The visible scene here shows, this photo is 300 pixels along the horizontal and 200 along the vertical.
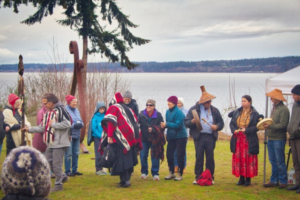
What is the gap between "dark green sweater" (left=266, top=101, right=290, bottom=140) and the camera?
7641 mm

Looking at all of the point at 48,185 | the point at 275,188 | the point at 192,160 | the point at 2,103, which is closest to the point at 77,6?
the point at 2,103

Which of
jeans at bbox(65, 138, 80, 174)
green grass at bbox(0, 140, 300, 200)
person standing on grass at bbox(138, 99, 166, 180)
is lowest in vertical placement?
green grass at bbox(0, 140, 300, 200)

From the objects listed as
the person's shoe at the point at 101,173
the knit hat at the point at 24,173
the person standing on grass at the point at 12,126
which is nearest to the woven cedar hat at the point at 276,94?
the person's shoe at the point at 101,173

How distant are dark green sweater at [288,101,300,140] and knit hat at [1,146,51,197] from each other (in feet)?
19.0

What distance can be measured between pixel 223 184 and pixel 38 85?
1135cm

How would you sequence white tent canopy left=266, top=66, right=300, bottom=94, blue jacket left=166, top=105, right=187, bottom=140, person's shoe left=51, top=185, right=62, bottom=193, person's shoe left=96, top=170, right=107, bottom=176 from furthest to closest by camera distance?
person's shoe left=96, top=170, right=107, bottom=176
blue jacket left=166, top=105, right=187, bottom=140
white tent canopy left=266, top=66, right=300, bottom=94
person's shoe left=51, top=185, right=62, bottom=193

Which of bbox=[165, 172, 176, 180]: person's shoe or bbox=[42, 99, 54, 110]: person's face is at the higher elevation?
bbox=[42, 99, 54, 110]: person's face

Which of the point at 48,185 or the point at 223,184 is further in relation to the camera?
the point at 223,184

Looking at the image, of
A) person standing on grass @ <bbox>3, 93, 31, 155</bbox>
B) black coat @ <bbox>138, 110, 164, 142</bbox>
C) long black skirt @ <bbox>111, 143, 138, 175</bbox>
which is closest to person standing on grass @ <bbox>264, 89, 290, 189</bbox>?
black coat @ <bbox>138, 110, 164, 142</bbox>

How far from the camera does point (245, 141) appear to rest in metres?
Answer: 7.95

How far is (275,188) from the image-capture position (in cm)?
789

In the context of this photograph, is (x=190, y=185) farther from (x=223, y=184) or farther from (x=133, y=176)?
(x=133, y=176)

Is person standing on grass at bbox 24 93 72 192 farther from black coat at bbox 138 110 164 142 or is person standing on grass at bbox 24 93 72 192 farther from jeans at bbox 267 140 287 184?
jeans at bbox 267 140 287 184

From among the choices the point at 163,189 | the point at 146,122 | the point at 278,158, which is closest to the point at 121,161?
the point at 163,189
